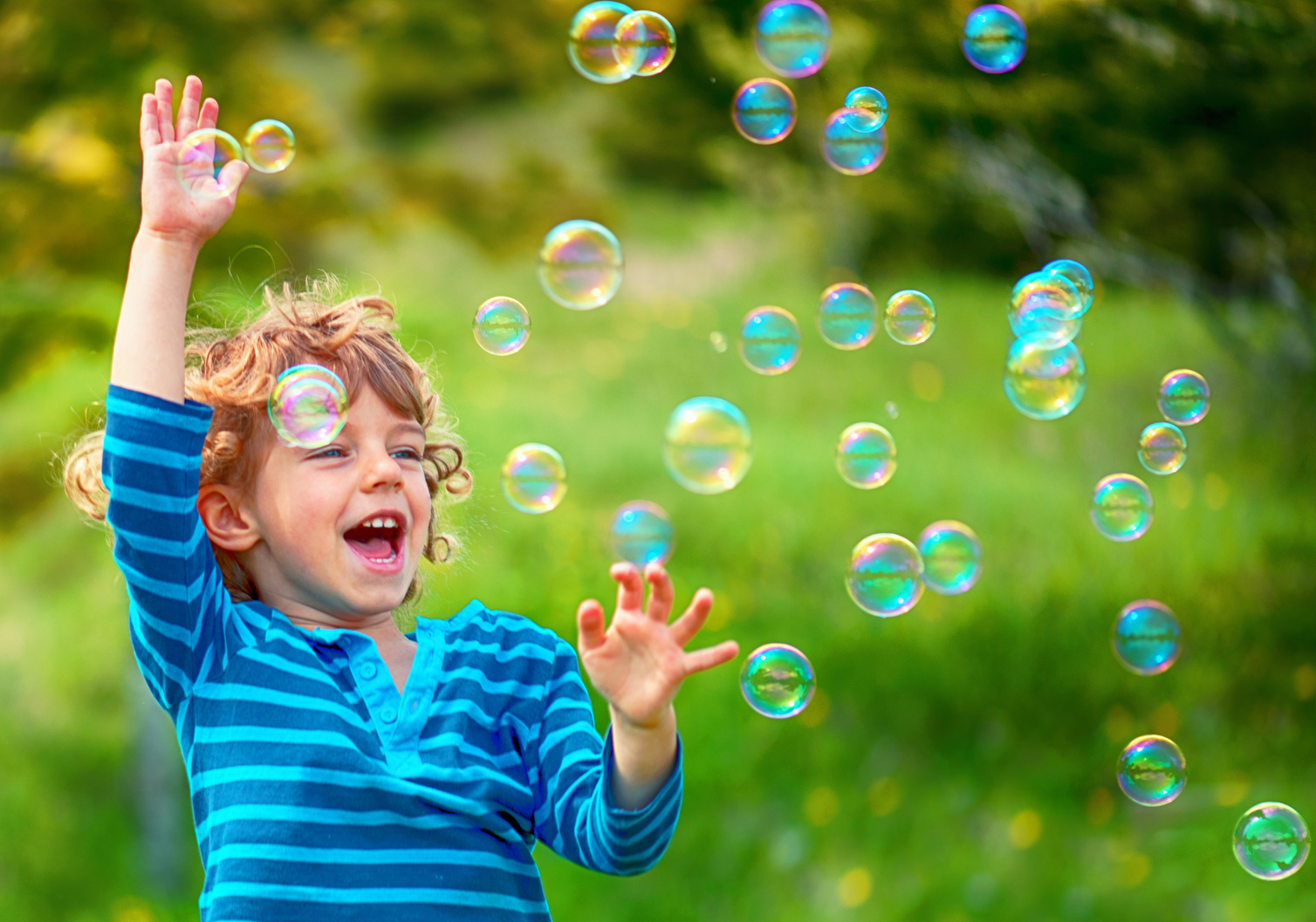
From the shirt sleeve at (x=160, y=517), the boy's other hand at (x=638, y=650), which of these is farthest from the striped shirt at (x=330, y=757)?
the boy's other hand at (x=638, y=650)

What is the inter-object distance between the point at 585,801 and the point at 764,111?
2326 mm

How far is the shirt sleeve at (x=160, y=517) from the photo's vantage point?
180 cm

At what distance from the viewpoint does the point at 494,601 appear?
607cm

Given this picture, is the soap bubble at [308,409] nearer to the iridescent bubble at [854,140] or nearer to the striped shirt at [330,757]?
the striped shirt at [330,757]

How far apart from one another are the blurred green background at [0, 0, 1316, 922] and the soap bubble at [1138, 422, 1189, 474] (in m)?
2.37

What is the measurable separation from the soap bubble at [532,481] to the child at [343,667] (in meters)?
0.81

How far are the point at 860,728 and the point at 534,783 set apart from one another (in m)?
4.03

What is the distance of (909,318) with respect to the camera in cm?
346

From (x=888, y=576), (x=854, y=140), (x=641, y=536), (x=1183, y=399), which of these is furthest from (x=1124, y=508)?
(x=641, y=536)

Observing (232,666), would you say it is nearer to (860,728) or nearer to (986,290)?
(860,728)

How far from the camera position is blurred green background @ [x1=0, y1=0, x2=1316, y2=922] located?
206 inches

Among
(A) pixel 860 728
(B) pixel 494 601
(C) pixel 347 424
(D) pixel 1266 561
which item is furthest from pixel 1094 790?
(C) pixel 347 424

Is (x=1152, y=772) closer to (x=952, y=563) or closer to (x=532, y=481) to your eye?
(x=952, y=563)

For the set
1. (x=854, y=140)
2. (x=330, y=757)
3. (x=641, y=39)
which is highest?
(x=641, y=39)
